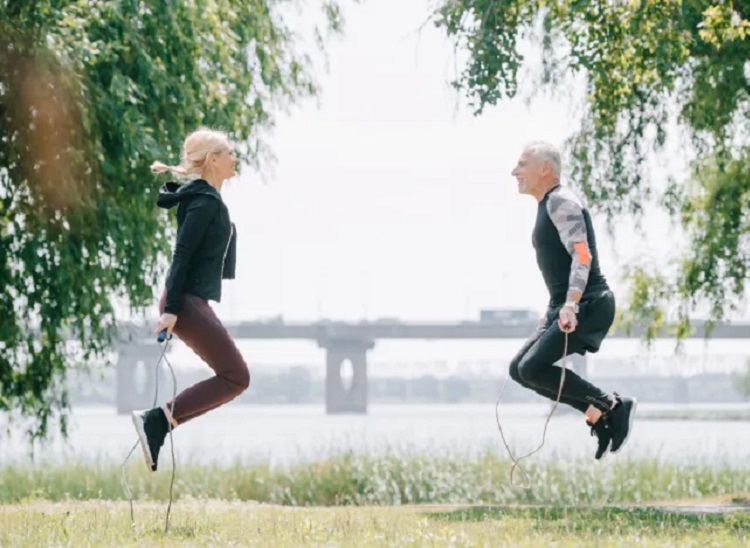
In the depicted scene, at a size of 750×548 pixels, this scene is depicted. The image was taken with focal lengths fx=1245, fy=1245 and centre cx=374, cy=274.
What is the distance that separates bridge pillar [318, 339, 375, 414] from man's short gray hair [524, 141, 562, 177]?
63.7 meters

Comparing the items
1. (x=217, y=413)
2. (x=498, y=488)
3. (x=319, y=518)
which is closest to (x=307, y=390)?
(x=217, y=413)

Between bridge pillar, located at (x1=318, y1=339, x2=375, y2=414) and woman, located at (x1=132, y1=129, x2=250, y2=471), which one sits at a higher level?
woman, located at (x1=132, y1=129, x2=250, y2=471)

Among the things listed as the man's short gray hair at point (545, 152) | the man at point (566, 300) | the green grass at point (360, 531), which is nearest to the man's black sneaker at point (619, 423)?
the man at point (566, 300)

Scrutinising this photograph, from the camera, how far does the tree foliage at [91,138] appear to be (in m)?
12.4

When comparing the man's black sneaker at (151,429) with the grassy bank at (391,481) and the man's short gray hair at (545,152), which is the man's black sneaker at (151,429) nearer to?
the man's short gray hair at (545,152)

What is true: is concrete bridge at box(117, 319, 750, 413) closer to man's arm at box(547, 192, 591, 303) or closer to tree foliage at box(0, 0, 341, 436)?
tree foliage at box(0, 0, 341, 436)

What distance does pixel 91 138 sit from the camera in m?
12.7

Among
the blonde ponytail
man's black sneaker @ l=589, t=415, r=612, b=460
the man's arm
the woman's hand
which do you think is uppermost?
the blonde ponytail

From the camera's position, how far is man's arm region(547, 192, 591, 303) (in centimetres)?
710

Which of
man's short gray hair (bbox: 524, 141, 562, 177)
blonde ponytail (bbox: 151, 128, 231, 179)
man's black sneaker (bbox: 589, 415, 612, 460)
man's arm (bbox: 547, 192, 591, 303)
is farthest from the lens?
man's black sneaker (bbox: 589, 415, 612, 460)

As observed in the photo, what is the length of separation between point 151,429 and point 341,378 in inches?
2769

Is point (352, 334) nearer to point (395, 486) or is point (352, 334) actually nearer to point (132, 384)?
point (132, 384)

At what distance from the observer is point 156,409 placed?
22.5 ft

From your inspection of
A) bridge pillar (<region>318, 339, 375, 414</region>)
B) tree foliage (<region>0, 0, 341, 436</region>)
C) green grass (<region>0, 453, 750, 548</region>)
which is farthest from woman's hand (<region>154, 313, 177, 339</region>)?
bridge pillar (<region>318, 339, 375, 414</region>)
